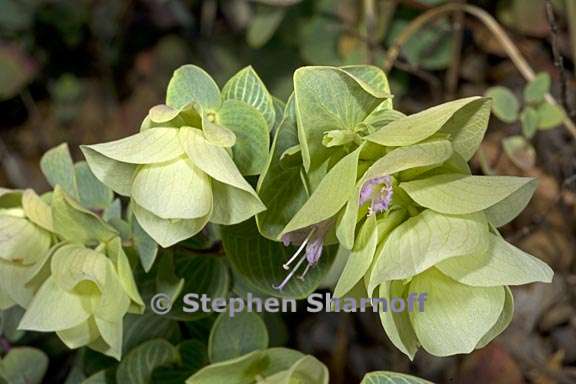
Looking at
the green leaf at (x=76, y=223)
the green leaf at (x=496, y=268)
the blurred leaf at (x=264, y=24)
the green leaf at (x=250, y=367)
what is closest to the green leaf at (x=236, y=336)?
the green leaf at (x=250, y=367)

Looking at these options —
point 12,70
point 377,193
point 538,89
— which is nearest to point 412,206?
point 377,193

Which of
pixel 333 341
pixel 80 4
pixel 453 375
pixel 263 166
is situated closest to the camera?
pixel 263 166

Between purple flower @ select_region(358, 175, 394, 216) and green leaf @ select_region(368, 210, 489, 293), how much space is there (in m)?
0.03

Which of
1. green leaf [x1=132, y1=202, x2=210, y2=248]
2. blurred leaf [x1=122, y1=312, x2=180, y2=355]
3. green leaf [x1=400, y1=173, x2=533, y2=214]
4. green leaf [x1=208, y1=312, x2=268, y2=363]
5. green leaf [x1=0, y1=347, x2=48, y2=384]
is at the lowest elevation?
green leaf [x1=0, y1=347, x2=48, y2=384]

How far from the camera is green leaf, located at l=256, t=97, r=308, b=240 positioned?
63 cm

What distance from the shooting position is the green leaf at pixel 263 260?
0.71m

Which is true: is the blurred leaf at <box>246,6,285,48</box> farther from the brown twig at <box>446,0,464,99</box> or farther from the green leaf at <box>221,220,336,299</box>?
the green leaf at <box>221,220,336,299</box>

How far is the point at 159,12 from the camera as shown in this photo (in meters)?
1.59

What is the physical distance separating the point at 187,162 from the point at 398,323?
19 centimetres

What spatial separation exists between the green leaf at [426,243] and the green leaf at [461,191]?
11mm

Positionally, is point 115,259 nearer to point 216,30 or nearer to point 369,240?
point 369,240

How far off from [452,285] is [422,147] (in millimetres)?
107

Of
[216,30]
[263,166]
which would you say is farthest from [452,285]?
[216,30]

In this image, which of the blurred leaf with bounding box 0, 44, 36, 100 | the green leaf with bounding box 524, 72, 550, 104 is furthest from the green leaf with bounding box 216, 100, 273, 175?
the blurred leaf with bounding box 0, 44, 36, 100
